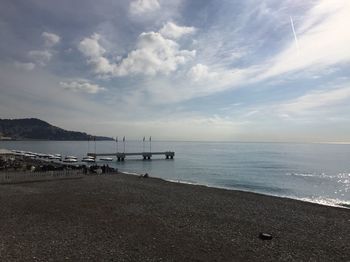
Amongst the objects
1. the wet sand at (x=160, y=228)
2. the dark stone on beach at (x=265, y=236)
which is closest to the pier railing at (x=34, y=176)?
the wet sand at (x=160, y=228)

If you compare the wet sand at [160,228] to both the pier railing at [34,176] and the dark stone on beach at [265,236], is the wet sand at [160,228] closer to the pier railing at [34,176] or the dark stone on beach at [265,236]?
the dark stone on beach at [265,236]

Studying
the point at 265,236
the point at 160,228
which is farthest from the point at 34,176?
the point at 265,236

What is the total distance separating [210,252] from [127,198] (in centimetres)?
1256

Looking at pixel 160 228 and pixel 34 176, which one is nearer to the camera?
pixel 160 228

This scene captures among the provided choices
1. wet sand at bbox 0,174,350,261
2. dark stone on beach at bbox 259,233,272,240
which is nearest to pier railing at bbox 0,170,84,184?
wet sand at bbox 0,174,350,261

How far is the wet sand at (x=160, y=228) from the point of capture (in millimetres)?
11992

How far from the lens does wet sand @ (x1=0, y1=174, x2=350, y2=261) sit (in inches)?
472

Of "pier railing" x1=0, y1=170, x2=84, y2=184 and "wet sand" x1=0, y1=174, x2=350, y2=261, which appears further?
"pier railing" x1=0, y1=170, x2=84, y2=184

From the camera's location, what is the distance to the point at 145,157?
4033 inches

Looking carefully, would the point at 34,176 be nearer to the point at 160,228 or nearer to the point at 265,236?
the point at 160,228

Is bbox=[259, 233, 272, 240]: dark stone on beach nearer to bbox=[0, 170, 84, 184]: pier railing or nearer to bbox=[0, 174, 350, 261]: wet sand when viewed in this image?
bbox=[0, 174, 350, 261]: wet sand

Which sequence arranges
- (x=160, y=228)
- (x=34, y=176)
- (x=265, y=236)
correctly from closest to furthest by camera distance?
(x=265, y=236) → (x=160, y=228) → (x=34, y=176)

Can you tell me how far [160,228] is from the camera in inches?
611

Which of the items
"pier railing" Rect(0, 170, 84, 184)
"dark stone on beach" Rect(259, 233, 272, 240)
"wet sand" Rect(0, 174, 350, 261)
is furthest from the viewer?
"pier railing" Rect(0, 170, 84, 184)
